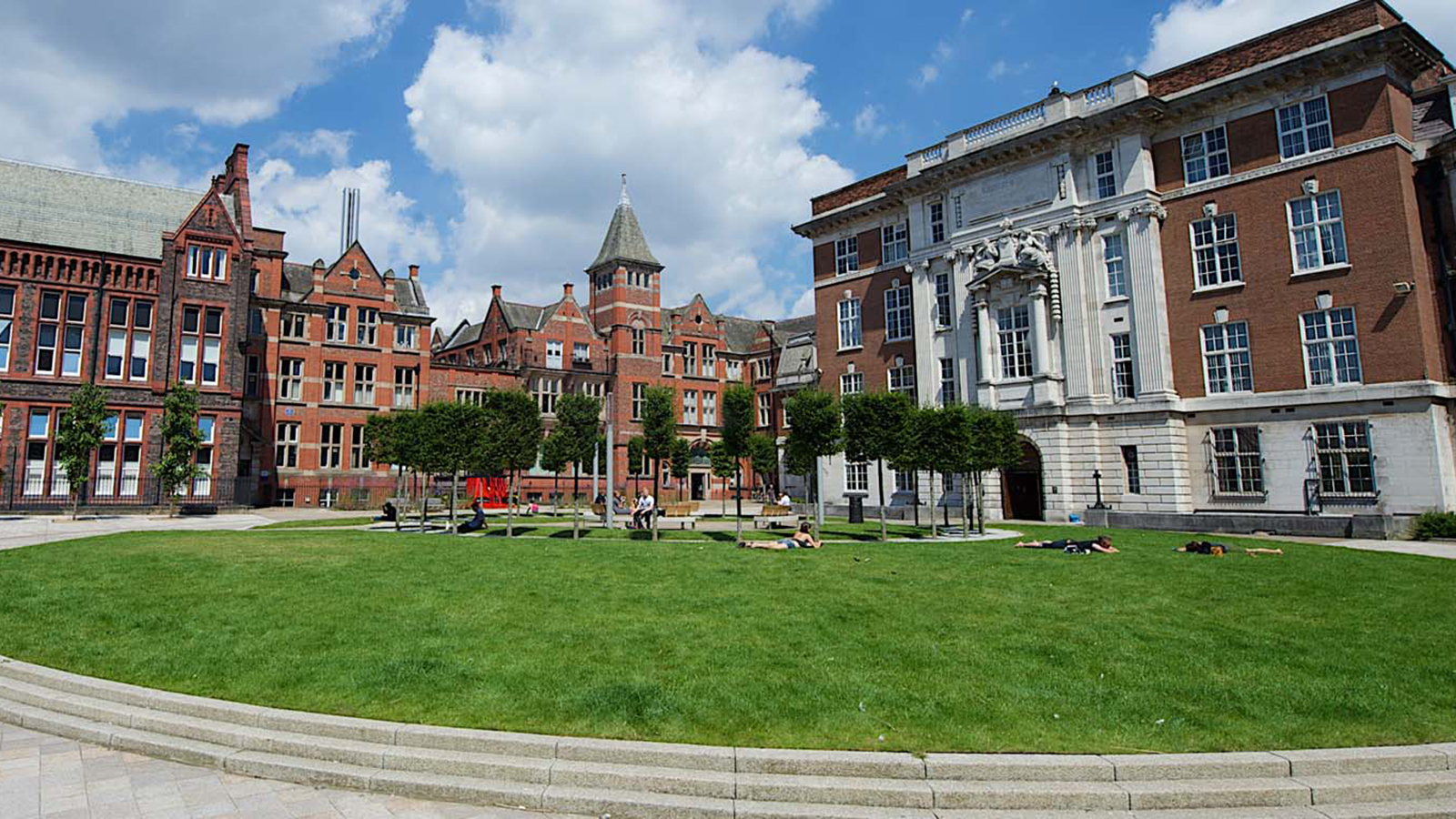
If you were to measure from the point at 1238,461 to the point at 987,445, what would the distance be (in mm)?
11207

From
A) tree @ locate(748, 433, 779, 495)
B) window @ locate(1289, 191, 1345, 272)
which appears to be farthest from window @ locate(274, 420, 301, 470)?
window @ locate(1289, 191, 1345, 272)

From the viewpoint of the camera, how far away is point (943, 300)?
41.1m

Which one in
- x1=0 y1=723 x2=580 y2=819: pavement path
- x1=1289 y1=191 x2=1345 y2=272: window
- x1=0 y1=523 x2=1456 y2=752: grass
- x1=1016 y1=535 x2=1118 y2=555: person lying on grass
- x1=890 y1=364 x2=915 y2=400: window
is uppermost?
x1=1289 y1=191 x2=1345 y2=272: window

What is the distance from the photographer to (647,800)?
5.49 metres

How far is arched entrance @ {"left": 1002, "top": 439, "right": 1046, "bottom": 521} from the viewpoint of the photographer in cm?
3700

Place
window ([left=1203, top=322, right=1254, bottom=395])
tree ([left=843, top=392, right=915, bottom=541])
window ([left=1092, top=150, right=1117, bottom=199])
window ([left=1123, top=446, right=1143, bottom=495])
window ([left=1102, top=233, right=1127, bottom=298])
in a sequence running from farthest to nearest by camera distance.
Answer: window ([left=1092, top=150, right=1117, bottom=199]), window ([left=1102, top=233, right=1127, bottom=298]), window ([left=1123, top=446, right=1143, bottom=495]), window ([left=1203, top=322, right=1254, bottom=395]), tree ([left=843, top=392, right=915, bottom=541])

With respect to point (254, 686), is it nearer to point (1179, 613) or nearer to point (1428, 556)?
point (1179, 613)

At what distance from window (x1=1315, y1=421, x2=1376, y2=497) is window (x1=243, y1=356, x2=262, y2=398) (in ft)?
169

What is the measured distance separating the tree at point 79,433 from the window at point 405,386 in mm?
17286

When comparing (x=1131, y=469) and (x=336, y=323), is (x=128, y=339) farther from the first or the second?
(x=1131, y=469)

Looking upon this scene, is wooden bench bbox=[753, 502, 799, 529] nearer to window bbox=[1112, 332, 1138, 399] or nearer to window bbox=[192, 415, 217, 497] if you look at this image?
window bbox=[1112, 332, 1138, 399]

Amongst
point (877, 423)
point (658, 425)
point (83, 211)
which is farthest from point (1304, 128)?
point (83, 211)

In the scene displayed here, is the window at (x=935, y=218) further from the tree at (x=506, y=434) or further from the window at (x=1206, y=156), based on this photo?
the tree at (x=506, y=434)

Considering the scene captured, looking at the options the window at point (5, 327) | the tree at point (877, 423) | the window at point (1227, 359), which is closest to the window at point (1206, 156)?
the window at point (1227, 359)
